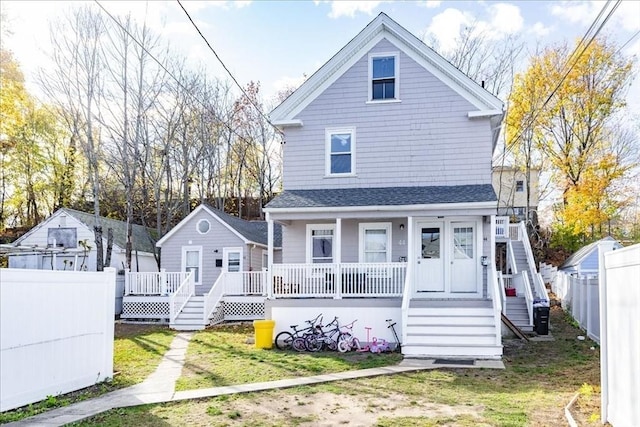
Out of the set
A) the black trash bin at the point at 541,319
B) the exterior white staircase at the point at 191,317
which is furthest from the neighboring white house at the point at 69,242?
the black trash bin at the point at 541,319

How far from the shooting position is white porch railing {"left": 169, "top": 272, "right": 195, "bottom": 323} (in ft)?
58.8

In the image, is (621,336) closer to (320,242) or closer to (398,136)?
(398,136)

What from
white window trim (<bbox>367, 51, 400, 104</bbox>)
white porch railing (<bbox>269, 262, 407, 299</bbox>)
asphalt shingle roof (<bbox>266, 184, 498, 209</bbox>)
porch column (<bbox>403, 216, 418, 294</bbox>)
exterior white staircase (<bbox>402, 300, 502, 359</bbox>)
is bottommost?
exterior white staircase (<bbox>402, 300, 502, 359</bbox>)

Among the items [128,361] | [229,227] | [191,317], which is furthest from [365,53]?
[128,361]

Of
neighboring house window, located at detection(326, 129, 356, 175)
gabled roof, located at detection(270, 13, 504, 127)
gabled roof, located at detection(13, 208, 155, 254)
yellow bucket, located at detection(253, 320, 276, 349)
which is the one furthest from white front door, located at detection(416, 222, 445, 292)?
gabled roof, located at detection(13, 208, 155, 254)

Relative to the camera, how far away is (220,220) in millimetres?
21281

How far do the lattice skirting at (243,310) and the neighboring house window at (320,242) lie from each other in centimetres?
448

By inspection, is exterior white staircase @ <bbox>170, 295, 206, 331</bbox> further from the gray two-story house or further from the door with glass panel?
the gray two-story house

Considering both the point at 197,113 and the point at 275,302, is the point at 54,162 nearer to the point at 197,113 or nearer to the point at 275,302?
the point at 197,113

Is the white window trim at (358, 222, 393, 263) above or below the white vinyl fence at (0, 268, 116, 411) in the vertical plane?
above

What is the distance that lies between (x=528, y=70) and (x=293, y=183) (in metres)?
19.2

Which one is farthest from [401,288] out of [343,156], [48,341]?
[48,341]

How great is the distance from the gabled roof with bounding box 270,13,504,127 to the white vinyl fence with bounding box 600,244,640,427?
30.1ft

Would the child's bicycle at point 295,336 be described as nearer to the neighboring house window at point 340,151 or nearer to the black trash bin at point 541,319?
the neighboring house window at point 340,151
